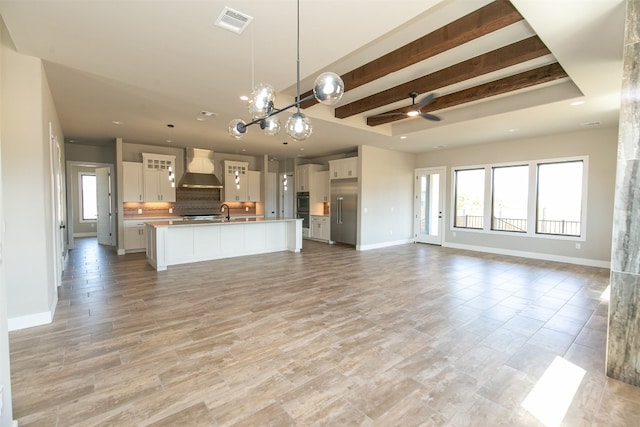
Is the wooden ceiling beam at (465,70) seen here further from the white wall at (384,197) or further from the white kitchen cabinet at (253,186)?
the white kitchen cabinet at (253,186)

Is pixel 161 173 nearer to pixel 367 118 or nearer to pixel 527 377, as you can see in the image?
pixel 367 118

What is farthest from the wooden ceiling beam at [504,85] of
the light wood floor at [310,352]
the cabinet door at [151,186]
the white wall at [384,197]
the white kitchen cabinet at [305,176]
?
the cabinet door at [151,186]

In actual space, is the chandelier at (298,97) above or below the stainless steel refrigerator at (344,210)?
above

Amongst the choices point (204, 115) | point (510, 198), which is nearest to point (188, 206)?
point (204, 115)

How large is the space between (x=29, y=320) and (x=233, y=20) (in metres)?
3.82

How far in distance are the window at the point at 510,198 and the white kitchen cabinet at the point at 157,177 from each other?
8951mm

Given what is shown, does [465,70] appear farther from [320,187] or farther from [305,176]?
[305,176]

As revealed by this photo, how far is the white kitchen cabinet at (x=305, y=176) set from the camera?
31.7 feet

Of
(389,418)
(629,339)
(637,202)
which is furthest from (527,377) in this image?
(637,202)

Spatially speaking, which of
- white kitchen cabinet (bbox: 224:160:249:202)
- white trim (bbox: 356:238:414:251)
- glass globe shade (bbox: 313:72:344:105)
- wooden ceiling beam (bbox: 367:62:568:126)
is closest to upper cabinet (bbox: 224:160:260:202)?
white kitchen cabinet (bbox: 224:160:249:202)

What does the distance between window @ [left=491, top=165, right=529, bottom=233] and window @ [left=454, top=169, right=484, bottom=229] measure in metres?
0.34

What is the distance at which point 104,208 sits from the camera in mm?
8688

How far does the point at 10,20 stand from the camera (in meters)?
2.53

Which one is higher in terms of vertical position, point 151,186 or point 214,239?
point 151,186
